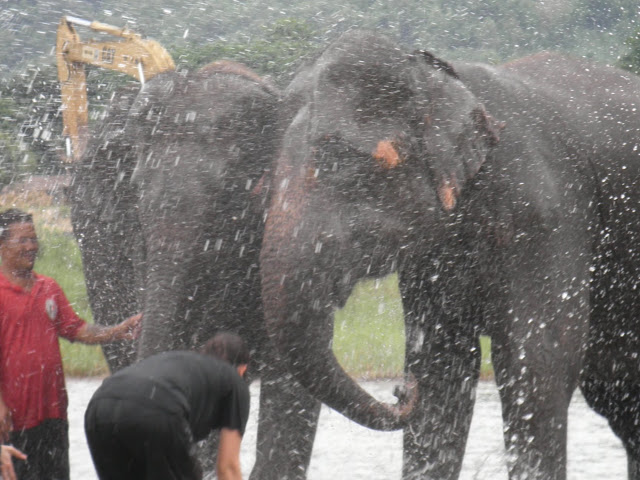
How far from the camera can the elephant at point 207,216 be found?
12.1 feet

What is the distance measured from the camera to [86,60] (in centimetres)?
770

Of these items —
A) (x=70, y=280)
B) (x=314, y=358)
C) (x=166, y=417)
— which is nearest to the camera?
(x=166, y=417)

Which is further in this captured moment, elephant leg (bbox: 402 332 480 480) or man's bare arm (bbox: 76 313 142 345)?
elephant leg (bbox: 402 332 480 480)

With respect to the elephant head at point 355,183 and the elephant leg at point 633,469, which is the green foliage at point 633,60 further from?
the elephant head at point 355,183

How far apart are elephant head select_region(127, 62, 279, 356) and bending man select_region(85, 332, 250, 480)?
68 centimetres

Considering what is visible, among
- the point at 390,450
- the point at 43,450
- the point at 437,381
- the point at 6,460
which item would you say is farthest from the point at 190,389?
the point at 390,450

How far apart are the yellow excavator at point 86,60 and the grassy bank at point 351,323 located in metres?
1.71

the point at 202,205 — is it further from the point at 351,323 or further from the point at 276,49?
the point at 276,49

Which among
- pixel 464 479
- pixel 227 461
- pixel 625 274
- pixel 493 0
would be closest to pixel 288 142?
pixel 227 461

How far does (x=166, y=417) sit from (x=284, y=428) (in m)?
1.41

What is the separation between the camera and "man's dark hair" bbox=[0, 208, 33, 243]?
3.70 m

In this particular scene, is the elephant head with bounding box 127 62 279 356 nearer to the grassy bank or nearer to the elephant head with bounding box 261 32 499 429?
the elephant head with bounding box 261 32 499 429

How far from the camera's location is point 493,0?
14805 millimetres

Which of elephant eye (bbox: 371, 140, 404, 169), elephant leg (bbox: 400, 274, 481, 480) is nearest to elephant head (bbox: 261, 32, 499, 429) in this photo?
elephant eye (bbox: 371, 140, 404, 169)
